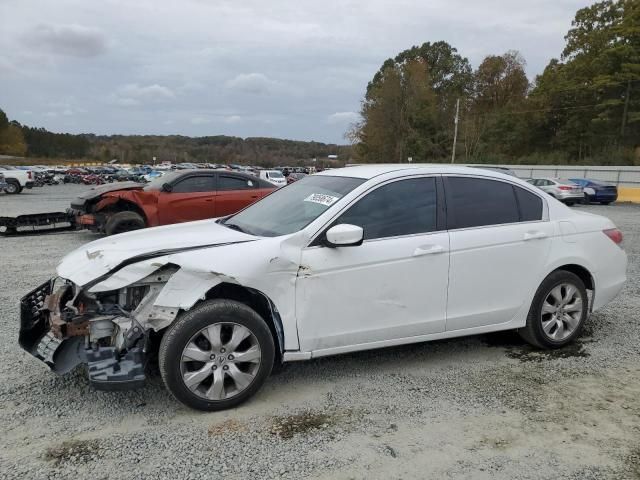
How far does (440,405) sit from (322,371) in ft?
3.29

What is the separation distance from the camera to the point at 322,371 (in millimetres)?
4117

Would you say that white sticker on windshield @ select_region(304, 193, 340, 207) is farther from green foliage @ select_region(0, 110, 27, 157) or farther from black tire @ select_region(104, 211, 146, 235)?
green foliage @ select_region(0, 110, 27, 157)

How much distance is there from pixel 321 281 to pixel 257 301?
0.49 metres

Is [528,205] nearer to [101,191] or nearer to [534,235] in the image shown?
[534,235]

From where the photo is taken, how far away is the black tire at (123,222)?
9.98 metres

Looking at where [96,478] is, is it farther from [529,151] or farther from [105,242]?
[529,151]

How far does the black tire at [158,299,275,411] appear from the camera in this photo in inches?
128

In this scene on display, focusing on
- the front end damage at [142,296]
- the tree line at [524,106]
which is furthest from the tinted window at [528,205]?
the tree line at [524,106]

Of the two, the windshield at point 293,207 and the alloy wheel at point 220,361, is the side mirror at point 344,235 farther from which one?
the alloy wheel at point 220,361

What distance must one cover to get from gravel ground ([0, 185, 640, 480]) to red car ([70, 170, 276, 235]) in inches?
230

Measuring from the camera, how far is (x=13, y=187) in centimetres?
2898

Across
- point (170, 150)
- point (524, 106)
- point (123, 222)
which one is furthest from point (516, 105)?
point (170, 150)

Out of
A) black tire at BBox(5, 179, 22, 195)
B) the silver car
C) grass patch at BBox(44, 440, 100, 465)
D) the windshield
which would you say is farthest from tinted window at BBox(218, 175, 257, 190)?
black tire at BBox(5, 179, 22, 195)

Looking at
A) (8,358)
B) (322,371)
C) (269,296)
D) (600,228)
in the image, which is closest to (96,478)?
(269,296)
